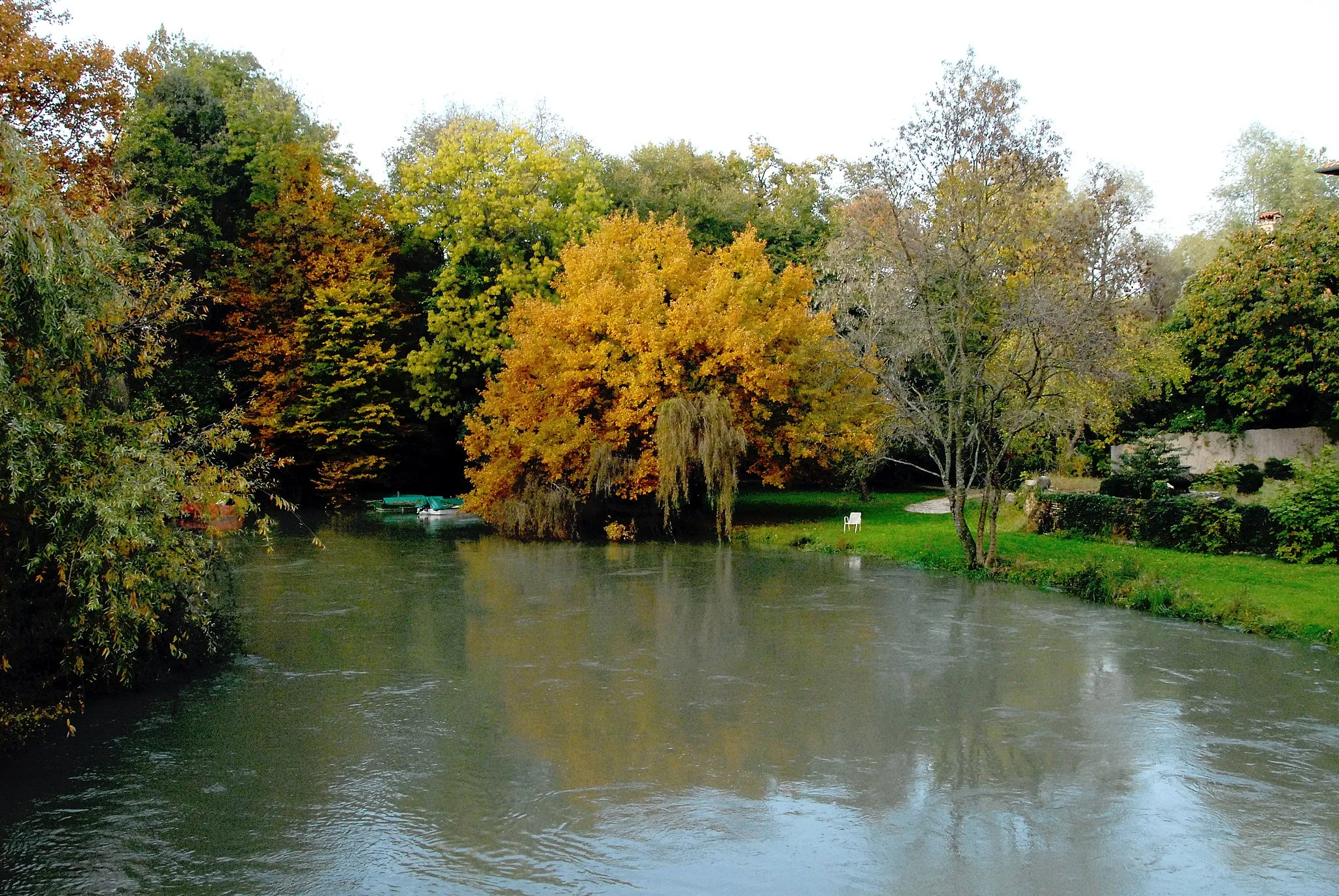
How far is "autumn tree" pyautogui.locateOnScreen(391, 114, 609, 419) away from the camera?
35.8 metres

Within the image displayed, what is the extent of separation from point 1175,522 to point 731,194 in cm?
2457

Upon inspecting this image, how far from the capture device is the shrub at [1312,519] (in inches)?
645

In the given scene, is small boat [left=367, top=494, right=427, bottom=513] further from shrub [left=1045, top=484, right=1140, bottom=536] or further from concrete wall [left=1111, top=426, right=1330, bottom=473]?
→ concrete wall [left=1111, top=426, right=1330, bottom=473]

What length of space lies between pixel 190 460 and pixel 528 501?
1714 centimetres

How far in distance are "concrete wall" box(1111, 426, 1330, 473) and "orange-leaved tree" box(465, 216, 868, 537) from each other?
9080mm

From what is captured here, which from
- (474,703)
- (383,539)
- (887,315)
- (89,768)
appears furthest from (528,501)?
(89,768)

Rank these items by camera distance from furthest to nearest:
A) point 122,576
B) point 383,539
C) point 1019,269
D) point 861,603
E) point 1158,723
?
1. point 383,539
2. point 1019,269
3. point 861,603
4. point 1158,723
5. point 122,576

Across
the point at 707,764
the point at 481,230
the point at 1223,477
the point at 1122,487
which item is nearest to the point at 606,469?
the point at 1122,487

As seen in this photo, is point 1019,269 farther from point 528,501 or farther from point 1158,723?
point 528,501

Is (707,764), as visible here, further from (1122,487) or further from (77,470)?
(1122,487)

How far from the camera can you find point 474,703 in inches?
444

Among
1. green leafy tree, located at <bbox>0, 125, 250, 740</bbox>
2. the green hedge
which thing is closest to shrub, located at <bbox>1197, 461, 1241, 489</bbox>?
the green hedge

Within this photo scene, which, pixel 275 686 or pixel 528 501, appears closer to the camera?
pixel 275 686

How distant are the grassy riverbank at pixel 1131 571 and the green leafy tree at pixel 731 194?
13855mm
